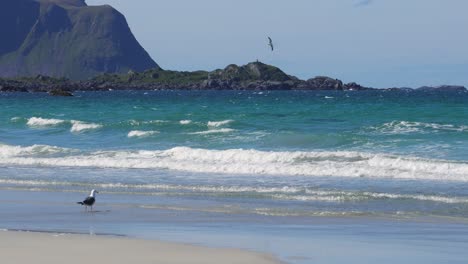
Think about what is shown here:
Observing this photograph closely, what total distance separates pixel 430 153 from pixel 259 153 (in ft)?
15.8

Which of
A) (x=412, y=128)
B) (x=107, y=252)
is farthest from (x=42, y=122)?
(x=107, y=252)

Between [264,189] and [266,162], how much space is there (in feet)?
22.8

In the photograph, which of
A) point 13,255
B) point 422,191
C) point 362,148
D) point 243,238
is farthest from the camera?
point 362,148

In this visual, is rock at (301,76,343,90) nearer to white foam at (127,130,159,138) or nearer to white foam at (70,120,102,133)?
white foam at (70,120,102,133)

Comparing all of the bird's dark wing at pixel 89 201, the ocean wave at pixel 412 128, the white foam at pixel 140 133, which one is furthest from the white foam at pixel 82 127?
the bird's dark wing at pixel 89 201

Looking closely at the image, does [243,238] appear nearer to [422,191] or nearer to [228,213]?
[228,213]

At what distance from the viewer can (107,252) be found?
12.1 meters

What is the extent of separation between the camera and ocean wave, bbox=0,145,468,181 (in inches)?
918

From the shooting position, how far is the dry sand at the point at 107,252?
11.5 meters

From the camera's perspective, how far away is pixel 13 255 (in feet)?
38.6

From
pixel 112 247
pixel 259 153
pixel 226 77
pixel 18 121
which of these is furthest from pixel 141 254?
pixel 226 77

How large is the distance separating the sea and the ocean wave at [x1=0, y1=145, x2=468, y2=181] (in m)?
0.05

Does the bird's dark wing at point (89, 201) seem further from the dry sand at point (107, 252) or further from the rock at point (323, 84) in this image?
the rock at point (323, 84)

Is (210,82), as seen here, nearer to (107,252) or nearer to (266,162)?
(266,162)
